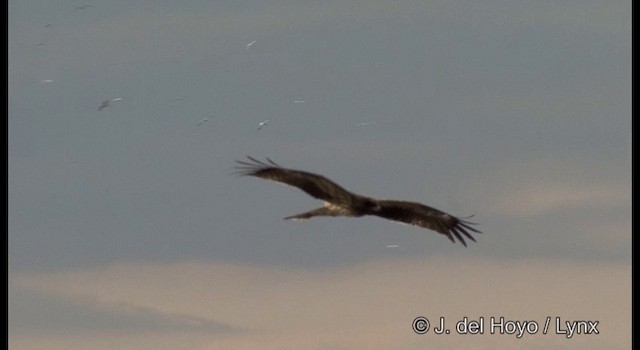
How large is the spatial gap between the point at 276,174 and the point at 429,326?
52.3 ft

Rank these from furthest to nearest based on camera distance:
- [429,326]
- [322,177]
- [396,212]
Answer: [429,326] < [396,212] < [322,177]

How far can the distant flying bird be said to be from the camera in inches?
1951

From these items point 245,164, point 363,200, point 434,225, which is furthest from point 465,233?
point 245,164

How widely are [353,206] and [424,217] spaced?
362 cm

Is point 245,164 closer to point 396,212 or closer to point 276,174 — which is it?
point 276,174

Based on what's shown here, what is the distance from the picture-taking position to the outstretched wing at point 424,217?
174 feet

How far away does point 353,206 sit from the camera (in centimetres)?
5134

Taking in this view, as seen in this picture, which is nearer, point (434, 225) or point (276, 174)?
point (276, 174)

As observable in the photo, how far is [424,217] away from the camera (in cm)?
5406

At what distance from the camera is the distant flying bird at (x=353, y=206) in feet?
163

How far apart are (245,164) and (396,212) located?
6.07 metres

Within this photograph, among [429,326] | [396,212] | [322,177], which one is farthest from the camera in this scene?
[429,326]

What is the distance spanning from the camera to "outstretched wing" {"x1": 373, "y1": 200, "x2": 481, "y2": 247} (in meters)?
52.9

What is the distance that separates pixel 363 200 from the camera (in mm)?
51469
